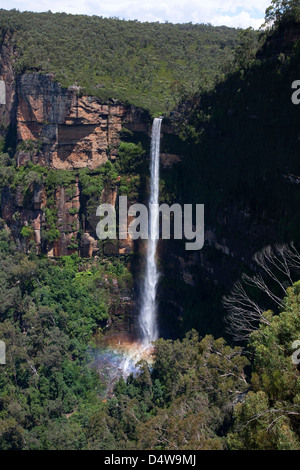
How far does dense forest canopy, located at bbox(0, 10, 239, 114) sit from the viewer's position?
38.0m

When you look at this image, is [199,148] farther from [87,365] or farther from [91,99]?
[87,365]

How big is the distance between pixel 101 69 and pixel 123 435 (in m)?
25.9

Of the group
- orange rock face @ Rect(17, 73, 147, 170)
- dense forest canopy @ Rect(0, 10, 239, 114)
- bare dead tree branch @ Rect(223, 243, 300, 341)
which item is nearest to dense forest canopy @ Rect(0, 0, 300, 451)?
dense forest canopy @ Rect(0, 10, 239, 114)

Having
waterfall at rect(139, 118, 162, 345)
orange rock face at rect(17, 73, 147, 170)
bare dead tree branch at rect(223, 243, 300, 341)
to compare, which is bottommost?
bare dead tree branch at rect(223, 243, 300, 341)

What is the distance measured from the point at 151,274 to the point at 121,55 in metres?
17.2

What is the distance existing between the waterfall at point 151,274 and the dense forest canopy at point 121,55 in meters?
4.52

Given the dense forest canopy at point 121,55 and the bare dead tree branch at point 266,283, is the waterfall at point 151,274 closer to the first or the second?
the dense forest canopy at point 121,55

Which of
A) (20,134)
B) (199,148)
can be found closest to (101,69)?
(20,134)

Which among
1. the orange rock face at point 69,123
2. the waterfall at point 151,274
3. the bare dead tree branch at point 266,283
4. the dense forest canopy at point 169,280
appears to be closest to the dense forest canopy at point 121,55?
the dense forest canopy at point 169,280

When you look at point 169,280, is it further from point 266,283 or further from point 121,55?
point 121,55

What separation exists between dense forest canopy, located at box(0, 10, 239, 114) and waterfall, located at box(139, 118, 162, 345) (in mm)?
4516

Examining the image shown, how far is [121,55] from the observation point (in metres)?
43.1

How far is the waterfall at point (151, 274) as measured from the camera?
3725cm

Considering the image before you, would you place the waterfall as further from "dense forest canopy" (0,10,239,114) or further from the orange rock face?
"dense forest canopy" (0,10,239,114)
